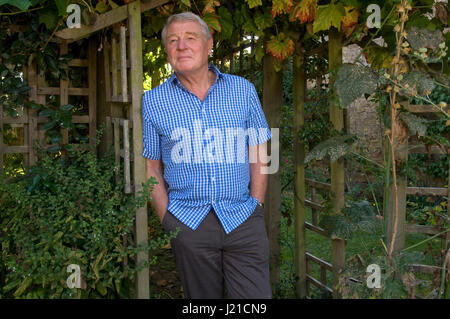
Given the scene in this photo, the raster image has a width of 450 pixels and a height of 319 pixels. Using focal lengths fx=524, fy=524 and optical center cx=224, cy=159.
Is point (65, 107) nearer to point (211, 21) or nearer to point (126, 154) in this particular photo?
point (126, 154)

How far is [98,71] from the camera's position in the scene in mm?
3324

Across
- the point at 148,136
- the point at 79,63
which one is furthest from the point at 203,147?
the point at 79,63

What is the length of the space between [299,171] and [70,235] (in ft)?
4.84

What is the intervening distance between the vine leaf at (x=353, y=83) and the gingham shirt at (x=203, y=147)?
16.2 inches

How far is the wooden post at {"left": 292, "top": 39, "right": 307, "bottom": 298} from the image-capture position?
3.12 meters

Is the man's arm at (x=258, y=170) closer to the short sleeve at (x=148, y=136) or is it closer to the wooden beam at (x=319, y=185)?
the short sleeve at (x=148, y=136)

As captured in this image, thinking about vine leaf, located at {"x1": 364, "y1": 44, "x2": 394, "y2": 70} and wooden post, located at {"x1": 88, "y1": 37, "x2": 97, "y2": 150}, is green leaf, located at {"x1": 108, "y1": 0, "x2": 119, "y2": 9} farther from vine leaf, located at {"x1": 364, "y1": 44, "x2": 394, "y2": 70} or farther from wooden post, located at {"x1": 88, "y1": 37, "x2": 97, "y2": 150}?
vine leaf, located at {"x1": 364, "y1": 44, "x2": 394, "y2": 70}

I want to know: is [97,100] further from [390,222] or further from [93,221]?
[390,222]

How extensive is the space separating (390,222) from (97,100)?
194 cm

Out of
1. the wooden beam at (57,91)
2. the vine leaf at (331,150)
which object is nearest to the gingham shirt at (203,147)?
the vine leaf at (331,150)

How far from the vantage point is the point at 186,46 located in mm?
2256

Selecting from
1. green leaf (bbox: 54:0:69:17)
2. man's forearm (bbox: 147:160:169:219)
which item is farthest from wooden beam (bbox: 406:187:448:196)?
green leaf (bbox: 54:0:69:17)

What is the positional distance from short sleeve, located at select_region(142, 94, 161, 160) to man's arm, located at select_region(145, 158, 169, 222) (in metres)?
0.07

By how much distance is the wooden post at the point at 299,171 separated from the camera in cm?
312
